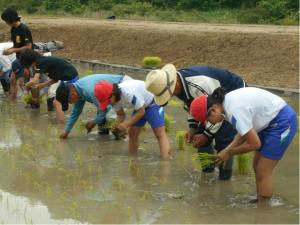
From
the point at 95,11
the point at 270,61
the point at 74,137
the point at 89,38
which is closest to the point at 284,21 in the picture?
the point at 89,38

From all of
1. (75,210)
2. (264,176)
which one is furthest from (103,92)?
(264,176)

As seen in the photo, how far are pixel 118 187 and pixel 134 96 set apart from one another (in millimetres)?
1068

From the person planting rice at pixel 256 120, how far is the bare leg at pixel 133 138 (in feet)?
6.22

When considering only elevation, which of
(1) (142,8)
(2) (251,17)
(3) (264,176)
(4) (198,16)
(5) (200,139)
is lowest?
(1) (142,8)

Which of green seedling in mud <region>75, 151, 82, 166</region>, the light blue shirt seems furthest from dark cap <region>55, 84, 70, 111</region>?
green seedling in mud <region>75, 151, 82, 166</region>

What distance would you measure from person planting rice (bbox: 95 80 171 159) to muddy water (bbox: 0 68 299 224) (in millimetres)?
350

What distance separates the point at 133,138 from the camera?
7020 mm

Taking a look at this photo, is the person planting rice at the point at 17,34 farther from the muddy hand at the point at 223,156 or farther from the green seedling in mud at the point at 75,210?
the muddy hand at the point at 223,156

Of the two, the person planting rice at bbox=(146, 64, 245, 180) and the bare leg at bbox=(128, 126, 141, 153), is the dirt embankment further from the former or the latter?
the person planting rice at bbox=(146, 64, 245, 180)

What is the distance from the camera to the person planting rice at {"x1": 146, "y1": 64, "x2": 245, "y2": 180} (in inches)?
213

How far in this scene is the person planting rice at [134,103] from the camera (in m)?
6.24

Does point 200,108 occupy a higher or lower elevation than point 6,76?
higher

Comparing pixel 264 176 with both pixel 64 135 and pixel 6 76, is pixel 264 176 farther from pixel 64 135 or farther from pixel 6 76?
pixel 6 76

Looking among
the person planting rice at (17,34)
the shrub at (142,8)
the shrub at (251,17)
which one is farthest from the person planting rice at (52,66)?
the shrub at (142,8)
